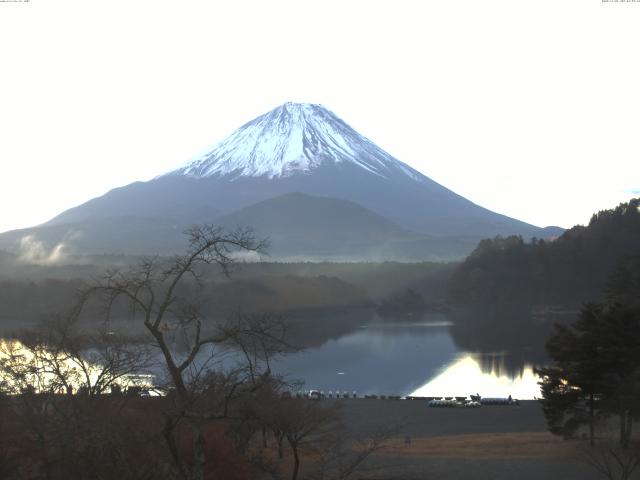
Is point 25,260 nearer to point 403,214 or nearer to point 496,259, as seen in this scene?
point 496,259

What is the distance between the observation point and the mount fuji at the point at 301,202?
94000 mm

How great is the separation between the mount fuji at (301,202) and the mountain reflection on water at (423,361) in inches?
2246

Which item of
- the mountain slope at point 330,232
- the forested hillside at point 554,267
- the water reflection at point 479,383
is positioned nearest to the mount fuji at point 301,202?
the mountain slope at point 330,232

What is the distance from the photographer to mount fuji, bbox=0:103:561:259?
94000mm

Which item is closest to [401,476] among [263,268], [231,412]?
[231,412]

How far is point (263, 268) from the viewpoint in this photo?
4897 centimetres

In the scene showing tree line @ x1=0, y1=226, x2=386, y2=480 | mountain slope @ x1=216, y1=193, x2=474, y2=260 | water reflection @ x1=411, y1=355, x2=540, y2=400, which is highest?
mountain slope @ x1=216, y1=193, x2=474, y2=260

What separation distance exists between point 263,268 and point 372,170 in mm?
69447

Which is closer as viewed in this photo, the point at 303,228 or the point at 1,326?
the point at 1,326

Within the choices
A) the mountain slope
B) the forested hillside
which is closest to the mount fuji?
the mountain slope

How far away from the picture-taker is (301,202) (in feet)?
349

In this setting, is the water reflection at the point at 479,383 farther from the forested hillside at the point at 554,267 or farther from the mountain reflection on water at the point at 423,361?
the forested hillside at the point at 554,267

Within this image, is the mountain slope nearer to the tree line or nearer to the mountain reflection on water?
the mountain reflection on water

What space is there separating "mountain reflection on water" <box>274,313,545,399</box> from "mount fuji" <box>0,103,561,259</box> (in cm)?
5705
